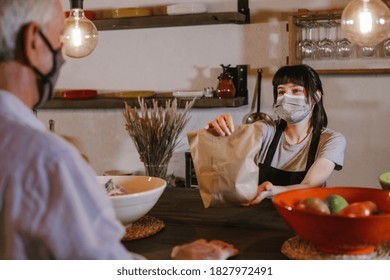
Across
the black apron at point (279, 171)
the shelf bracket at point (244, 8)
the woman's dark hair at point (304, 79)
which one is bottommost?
the black apron at point (279, 171)

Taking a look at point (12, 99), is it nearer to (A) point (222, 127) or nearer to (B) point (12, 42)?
(B) point (12, 42)

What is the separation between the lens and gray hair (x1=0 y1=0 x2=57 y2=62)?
79 centimetres

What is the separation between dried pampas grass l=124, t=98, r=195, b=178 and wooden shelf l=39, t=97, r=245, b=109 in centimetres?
54

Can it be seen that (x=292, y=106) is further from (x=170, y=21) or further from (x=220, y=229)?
(x=170, y=21)

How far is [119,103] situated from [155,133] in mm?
863

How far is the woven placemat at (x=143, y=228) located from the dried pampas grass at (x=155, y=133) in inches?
41.7

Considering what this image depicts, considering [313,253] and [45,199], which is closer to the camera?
[45,199]

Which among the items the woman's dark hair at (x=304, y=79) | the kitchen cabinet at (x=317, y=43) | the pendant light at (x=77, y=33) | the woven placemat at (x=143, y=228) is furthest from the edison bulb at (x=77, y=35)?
the kitchen cabinet at (x=317, y=43)

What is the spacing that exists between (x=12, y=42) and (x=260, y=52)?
2.42 m

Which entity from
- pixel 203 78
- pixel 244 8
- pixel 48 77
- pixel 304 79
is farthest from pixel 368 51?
pixel 48 77

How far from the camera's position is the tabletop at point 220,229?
1170 mm

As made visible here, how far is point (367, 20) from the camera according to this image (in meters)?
1.79

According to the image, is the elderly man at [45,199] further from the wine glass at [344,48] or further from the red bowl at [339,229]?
the wine glass at [344,48]

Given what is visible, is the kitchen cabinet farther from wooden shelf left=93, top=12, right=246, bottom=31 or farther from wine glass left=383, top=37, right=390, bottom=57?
wooden shelf left=93, top=12, right=246, bottom=31
